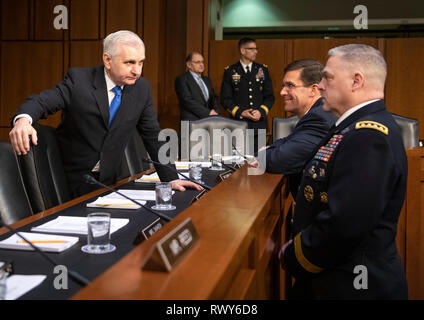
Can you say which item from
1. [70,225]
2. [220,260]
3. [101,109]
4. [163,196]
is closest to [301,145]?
[163,196]

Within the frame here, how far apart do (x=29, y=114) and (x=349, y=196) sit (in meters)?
1.51

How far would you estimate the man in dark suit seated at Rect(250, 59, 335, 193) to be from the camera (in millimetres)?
2346

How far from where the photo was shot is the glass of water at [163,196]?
75.2 inches

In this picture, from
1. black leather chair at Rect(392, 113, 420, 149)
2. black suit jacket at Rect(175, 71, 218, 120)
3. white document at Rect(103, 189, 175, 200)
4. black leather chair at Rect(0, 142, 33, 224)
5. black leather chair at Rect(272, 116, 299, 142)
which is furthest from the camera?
black suit jacket at Rect(175, 71, 218, 120)

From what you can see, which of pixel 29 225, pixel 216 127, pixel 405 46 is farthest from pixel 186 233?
pixel 405 46

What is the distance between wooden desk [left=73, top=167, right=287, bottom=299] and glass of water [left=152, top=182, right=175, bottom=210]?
9.0 inches

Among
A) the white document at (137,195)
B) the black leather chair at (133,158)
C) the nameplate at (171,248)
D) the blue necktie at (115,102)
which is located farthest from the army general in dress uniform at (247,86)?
the nameplate at (171,248)

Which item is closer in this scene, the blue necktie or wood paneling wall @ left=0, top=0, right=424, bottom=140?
the blue necktie

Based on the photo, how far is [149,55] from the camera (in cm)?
668

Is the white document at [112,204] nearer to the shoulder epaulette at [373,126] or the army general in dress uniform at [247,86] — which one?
the shoulder epaulette at [373,126]

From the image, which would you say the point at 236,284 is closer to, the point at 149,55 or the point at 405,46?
the point at 149,55

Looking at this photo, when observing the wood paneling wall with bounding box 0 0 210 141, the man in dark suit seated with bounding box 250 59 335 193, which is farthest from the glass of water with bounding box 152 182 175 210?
the wood paneling wall with bounding box 0 0 210 141

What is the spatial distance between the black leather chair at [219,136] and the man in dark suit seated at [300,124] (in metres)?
1.60

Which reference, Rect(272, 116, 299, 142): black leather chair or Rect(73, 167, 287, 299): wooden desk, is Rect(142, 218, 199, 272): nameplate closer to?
Rect(73, 167, 287, 299): wooden desk
